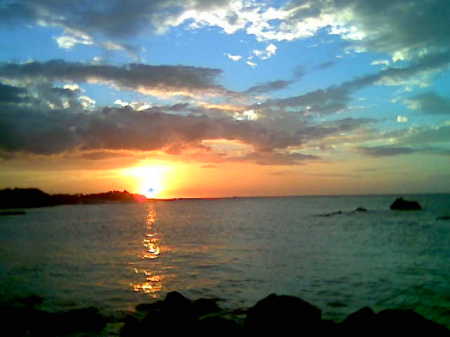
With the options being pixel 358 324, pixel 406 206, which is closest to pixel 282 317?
pixel 358 324

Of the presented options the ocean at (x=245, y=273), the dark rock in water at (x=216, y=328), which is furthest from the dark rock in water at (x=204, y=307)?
the dark rock in water at (x=216, y=328)

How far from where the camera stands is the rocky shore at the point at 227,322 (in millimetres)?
12703

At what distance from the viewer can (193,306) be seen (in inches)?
720

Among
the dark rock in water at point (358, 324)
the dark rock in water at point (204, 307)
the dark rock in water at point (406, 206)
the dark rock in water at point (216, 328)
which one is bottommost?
the dark rock in water at point (406, 206)

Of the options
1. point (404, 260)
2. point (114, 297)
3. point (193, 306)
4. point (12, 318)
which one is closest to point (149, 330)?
point (193, 306)

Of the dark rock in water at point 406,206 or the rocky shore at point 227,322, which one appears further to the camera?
the dark rock in water at point 406,206

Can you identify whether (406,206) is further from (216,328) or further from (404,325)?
(216,328)

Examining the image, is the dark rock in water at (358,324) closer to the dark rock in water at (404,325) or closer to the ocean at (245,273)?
the dark rock in water at (404,325)

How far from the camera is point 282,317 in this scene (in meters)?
13.8

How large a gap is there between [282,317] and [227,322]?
90.6 inches

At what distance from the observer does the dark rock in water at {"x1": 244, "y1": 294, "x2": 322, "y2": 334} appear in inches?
536

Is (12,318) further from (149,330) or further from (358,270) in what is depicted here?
(358,270)

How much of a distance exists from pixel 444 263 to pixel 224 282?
20.4 meters

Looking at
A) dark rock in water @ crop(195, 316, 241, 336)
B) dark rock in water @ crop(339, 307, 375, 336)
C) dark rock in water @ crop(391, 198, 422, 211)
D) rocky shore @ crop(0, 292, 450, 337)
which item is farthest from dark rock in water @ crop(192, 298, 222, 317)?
dark rock in water @ crop(391, 198, 422, 211)
